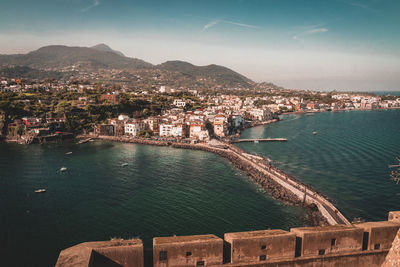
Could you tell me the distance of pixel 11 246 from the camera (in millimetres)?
14320

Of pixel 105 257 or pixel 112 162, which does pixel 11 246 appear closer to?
pixel 105 257

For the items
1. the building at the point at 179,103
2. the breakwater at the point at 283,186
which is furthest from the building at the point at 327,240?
the building at the point at 179,103

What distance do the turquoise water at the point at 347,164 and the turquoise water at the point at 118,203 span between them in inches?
239

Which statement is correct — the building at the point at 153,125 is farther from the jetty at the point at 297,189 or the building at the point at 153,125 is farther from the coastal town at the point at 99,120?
the jetty at the point at 297,189

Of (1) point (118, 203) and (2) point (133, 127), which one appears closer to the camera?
(1) point (118, 203)

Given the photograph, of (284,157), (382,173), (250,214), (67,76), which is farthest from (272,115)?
(67,76)

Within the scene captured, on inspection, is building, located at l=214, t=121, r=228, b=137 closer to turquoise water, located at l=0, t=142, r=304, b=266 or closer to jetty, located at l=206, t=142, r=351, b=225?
jetty, located at l=206, t=142, r=351, b=225

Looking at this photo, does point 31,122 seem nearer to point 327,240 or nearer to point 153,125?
point 153,125

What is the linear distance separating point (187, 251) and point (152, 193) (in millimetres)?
15246

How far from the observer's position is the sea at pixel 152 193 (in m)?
15.9

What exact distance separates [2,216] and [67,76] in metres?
181

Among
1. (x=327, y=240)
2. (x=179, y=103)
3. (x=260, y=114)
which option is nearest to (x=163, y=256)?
(x=327, y=240)

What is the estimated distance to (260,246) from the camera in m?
7.73

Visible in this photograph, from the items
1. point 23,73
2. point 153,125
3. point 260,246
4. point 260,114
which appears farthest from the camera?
point 23,73
